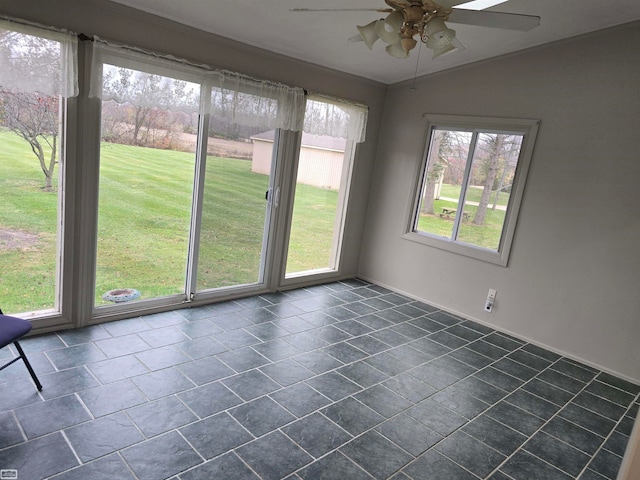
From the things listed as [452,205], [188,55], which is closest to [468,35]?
[452,205]

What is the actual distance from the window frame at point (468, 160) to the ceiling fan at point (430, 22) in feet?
6.45

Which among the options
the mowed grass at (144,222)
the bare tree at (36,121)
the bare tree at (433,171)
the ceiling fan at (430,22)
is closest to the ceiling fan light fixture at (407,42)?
the ceiling fan at (430,22)

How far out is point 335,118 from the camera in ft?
13.7

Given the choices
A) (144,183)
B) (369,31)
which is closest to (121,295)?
(144,183)

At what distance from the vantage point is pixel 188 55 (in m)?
3.13

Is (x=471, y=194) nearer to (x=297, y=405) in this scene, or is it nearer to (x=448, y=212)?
(x=448, y=212)

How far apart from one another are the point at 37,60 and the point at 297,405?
2515mm

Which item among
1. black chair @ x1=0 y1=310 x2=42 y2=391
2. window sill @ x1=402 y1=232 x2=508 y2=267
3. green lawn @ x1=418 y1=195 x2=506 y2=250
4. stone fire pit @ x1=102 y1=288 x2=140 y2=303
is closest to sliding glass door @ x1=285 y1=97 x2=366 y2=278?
window sill @ x1=402 y1=232 x2=508 y2=267

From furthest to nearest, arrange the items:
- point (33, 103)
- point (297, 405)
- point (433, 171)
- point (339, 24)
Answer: point (433, 171) < point (339, 24) < point (33, 103) < point (297, 405)

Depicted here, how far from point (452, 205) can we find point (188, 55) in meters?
2.79

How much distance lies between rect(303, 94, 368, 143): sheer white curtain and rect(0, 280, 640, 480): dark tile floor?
1.85m

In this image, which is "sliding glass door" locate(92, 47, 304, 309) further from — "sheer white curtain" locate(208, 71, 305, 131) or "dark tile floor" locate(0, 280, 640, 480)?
"dark tile floor" locate(0, 280, 640, 480)

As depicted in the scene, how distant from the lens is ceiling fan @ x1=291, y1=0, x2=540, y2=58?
1.80 meters

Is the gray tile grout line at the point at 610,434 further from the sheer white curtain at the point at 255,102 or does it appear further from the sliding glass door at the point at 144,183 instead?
the sheer white curtain at the point at 255,102
